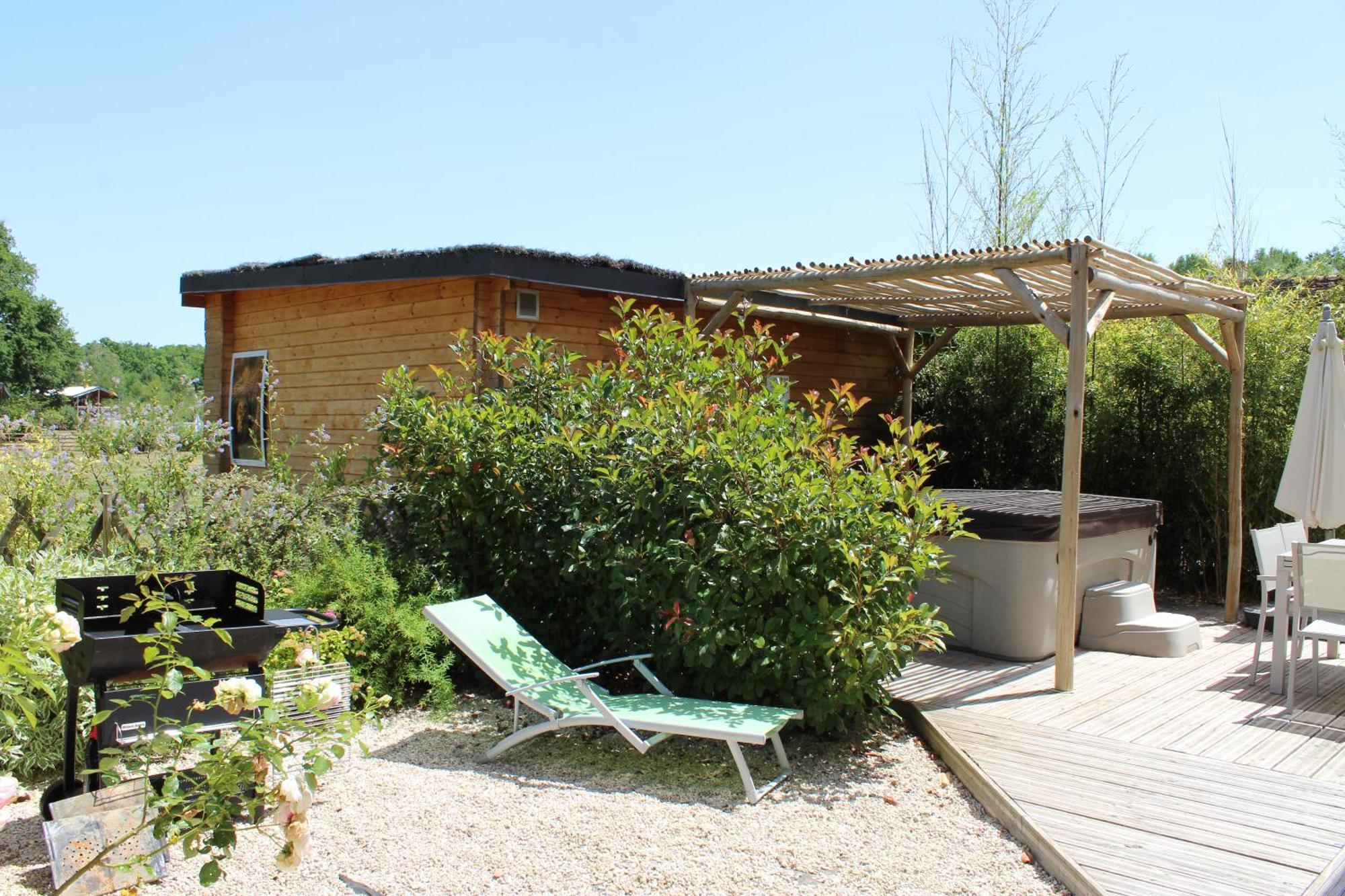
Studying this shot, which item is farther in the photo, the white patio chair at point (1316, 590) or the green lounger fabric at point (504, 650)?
the white patio chair at point (1316, 590)

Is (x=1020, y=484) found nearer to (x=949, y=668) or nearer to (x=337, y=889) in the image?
(x=949, y=668)

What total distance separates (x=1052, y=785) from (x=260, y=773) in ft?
10.5

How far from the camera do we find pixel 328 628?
14.6 feet

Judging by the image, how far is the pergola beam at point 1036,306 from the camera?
18.4ft

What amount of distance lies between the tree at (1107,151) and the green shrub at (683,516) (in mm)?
11799

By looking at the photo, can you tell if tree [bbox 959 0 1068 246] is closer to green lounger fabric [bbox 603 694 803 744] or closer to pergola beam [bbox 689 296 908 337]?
pergola beam [bbox 689 296 908 337]

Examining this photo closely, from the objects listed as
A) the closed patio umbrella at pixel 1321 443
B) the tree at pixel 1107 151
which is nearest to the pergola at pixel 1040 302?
the closed patio umbrella at pixel 1321 443

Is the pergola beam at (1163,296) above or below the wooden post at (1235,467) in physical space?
above

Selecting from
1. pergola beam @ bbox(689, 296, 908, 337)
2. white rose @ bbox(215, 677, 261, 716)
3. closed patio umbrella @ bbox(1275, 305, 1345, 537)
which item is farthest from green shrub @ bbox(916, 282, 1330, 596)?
white rose @ bbox(215, 677, 261, 716)

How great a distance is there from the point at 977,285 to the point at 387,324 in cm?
510

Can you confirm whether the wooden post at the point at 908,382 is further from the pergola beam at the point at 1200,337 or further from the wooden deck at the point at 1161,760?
the wooden deck at the point at 1161,760

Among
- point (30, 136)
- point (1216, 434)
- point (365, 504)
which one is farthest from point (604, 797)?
point (30, 136)

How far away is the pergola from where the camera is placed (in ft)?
18.2

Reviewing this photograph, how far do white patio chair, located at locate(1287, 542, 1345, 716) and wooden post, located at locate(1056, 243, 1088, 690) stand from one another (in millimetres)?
1098
